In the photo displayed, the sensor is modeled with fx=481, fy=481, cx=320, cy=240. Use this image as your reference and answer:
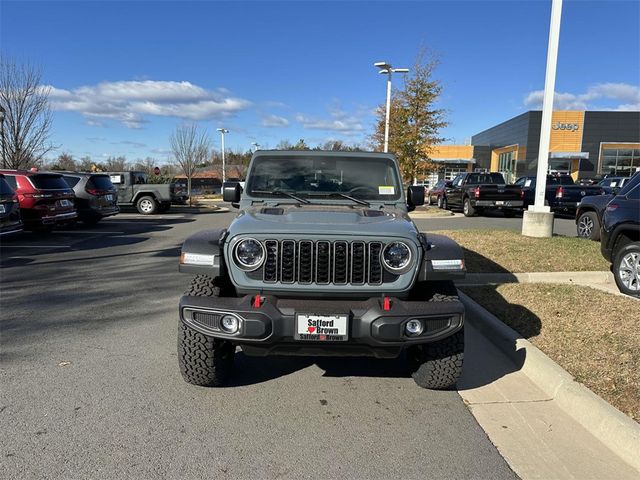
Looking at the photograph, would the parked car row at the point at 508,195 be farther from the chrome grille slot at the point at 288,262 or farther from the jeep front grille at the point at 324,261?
the chrome grille slot at the point at 288,262

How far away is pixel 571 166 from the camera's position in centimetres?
4662

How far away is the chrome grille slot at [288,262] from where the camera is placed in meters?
3.24

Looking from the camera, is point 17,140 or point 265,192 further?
point 17,140

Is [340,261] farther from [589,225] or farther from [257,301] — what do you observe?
[589,225]

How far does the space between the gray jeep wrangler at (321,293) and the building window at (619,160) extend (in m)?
49.9

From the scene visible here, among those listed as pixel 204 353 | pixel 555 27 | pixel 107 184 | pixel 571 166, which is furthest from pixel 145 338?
pixel 571 166

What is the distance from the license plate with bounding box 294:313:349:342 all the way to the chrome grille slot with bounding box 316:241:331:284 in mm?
293

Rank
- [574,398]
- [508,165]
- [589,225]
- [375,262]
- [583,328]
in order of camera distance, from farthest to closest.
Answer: [508,165], [589,225], [583,328], [574,398], [375,262]

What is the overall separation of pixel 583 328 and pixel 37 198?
11205 mm

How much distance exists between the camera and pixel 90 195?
14.3 m

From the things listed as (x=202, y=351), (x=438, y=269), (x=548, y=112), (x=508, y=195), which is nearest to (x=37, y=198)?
(x=202, y=351)

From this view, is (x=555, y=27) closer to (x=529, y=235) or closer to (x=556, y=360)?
(x=529, y=235)

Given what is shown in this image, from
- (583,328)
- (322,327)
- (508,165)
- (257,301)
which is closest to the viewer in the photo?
(322,327)

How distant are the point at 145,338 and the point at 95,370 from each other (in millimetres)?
814
